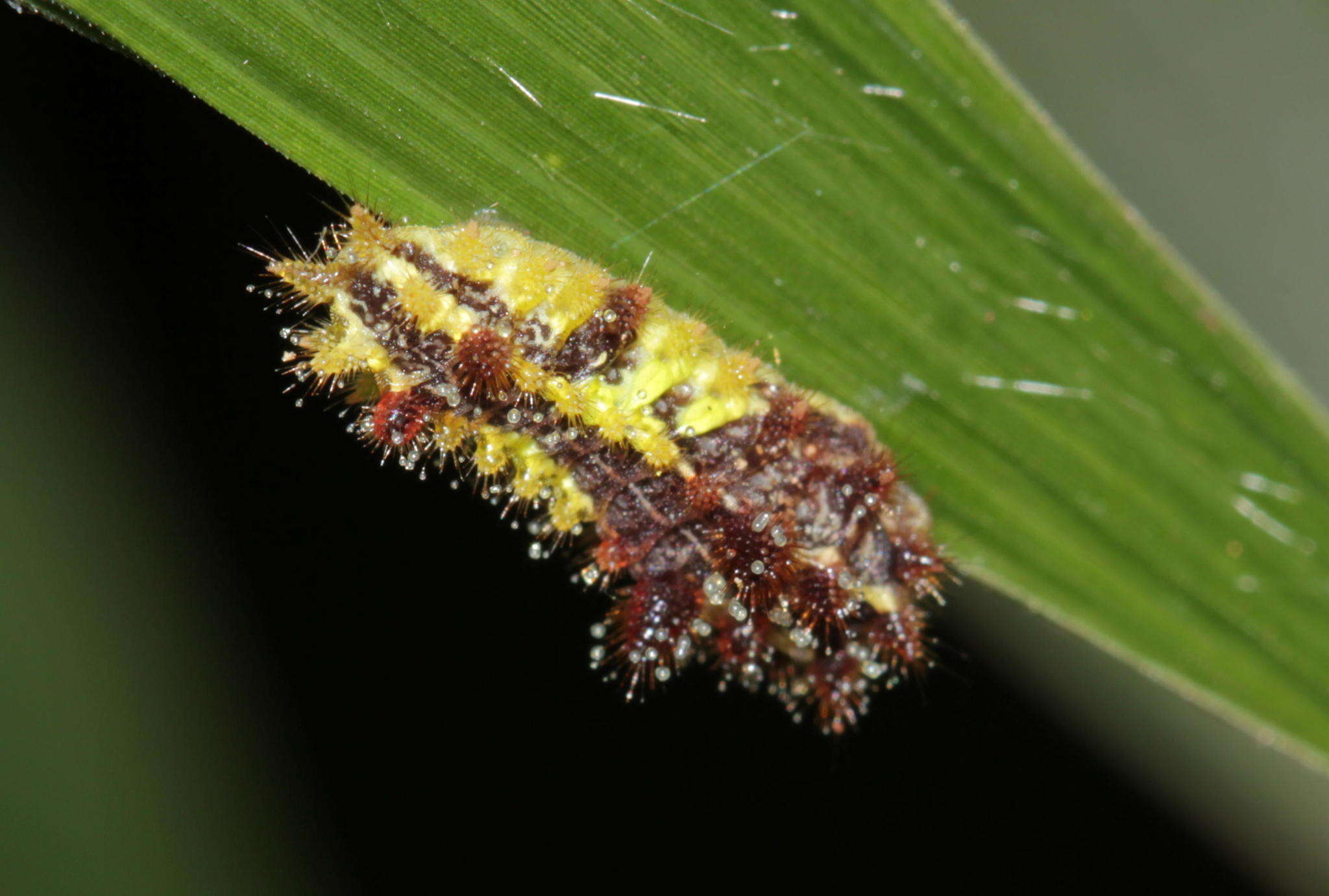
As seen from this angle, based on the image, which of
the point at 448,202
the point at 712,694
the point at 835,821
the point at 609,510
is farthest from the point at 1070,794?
the point at 448,202

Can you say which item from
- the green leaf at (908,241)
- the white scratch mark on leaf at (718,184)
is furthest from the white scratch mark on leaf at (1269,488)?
the white scratch mark on leaf at (718,184)

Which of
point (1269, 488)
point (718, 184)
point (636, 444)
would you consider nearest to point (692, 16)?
point (718, 184)

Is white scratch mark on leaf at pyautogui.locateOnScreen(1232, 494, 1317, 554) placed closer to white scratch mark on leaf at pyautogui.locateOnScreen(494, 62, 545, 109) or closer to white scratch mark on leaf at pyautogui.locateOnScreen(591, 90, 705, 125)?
white scratch mark on leaf at pyautogui.locateOnScreen(591, 90, 705, 125)

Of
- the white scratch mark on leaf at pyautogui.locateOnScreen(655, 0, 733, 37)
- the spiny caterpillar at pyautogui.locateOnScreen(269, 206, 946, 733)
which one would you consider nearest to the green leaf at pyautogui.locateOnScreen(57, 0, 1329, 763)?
the white scratch mark on leaf at pyautogui.locateOnScreen(655, 0, 733, 37)

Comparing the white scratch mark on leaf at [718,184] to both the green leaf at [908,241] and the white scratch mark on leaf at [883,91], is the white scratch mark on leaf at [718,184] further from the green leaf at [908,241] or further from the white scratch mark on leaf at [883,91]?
the white scratch mark on leaf at [883,91]

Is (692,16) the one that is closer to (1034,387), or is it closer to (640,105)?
(640,105)
